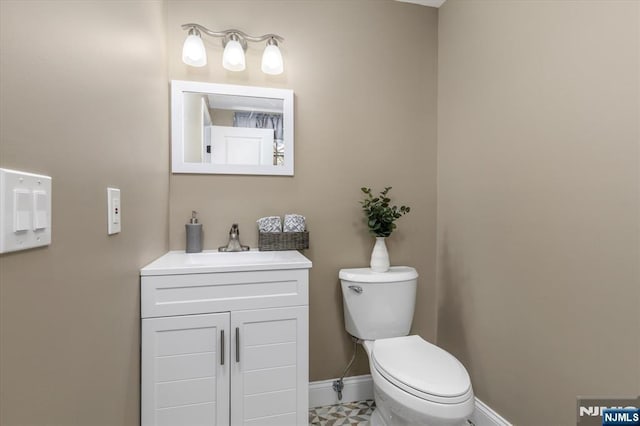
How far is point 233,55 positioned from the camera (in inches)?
62.8

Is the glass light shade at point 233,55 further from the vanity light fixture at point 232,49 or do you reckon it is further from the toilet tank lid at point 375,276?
the toilet tank lid at point 375,276

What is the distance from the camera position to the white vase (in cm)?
Result: 167

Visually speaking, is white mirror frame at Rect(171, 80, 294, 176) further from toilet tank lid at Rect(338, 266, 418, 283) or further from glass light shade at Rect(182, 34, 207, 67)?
toilet tank lid at Rect(338, 266, 418, 283)

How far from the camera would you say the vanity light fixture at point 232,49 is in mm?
1553

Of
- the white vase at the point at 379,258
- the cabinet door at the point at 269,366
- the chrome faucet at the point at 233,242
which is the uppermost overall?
the chrome faucet at the point at 233,242

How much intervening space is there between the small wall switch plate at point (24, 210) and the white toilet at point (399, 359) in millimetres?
1198

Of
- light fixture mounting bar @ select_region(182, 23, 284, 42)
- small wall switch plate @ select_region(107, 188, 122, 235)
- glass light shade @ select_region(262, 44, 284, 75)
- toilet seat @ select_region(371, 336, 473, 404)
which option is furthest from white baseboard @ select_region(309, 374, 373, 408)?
light fixture mounting bar @ select_region(182, 23, 284, 42)

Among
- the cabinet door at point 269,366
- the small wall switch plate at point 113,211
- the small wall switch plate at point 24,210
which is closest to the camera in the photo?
the small wall switch plate at point 24,210

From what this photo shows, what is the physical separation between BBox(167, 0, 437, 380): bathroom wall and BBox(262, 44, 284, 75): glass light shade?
0.21 ft

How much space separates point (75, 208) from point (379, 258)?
4.38 feet

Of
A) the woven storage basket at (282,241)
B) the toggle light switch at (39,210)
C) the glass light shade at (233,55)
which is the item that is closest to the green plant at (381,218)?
the woven storage basket at (282,241)

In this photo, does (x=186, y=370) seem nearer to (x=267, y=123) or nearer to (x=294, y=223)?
(x=294, y=223)

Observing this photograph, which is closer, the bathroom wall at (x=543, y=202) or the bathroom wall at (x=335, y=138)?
the bathroom wall at (x=543, y=202)

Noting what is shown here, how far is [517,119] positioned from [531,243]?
0.54 m
